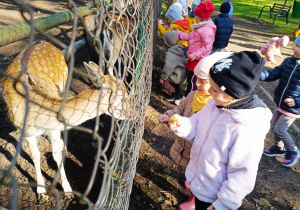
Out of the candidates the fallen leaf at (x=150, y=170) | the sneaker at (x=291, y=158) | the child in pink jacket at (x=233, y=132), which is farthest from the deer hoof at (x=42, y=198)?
the sneaker at (x=291, y=158)

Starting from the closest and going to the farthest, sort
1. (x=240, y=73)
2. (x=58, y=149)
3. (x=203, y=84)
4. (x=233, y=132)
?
(x=240, y=73) → (x=233, y=132) → (x=203, y=84) → (x=58, y=149)

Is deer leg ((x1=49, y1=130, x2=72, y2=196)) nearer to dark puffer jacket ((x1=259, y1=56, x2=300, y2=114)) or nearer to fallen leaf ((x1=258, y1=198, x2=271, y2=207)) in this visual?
fallen leaf ((x1=258, y1=198, x2=271, y2=207))

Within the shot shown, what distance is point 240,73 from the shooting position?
1.62 metres

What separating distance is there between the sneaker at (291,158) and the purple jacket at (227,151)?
2127mm

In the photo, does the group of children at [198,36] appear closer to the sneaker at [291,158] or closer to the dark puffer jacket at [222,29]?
the dark puffer jacket at [222,29]

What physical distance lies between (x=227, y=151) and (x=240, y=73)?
580 mm

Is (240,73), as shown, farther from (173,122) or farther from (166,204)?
(166,204)

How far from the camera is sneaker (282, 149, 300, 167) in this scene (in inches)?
137

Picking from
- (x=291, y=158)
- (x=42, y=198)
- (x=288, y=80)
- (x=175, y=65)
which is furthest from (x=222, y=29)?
(x=42, y=198)

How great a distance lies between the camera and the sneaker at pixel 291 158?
3.47 meters

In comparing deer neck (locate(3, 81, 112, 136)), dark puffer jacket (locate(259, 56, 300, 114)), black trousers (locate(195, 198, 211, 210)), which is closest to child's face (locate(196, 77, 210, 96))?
deer neck (locate(3, 81, 112, 136))

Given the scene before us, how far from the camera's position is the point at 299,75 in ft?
9.80

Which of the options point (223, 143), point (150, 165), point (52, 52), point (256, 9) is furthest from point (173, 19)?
point (256, 9)

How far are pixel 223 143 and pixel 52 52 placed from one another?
8.91ft
